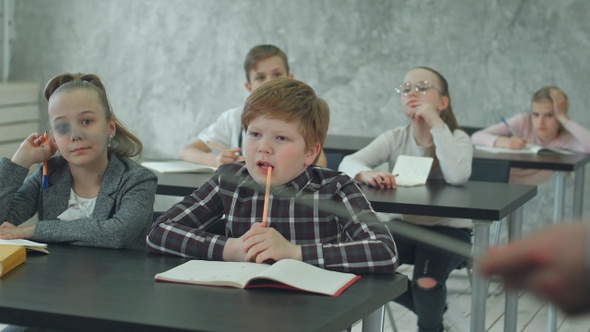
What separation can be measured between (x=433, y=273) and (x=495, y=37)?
270 cm

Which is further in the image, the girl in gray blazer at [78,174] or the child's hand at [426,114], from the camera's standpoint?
the child's hand at [426,114]

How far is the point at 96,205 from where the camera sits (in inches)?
89.8

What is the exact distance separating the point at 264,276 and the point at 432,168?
80.0 inches

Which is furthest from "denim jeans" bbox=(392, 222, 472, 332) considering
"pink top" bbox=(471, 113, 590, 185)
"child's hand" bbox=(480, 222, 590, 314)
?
"child's hand" bbox=(480, 222, 590, 314)

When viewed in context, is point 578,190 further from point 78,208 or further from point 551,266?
point 551,266

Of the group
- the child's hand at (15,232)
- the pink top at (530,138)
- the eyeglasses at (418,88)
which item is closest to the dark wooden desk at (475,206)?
the eyeglasses at (418,88)

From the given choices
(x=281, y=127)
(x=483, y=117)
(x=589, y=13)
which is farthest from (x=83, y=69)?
(x=281, y=127)

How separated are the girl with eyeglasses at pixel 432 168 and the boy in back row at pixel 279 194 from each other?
100cm

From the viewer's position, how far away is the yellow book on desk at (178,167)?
3.42 meters

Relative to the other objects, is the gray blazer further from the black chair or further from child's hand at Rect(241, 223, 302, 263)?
the black chair

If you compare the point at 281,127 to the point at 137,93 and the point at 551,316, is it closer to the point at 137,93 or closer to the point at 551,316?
the point at 551,316

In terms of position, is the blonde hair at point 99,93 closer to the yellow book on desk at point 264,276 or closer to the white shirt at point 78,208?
the white shirt at point 78,208

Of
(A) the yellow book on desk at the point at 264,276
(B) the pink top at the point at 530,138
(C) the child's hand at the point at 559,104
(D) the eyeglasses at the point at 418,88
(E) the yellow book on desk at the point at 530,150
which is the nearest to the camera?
(A) the yellow book on desk at the point at 264,276

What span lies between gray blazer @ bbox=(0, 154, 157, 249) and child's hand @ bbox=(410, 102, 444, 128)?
1.42 metres
